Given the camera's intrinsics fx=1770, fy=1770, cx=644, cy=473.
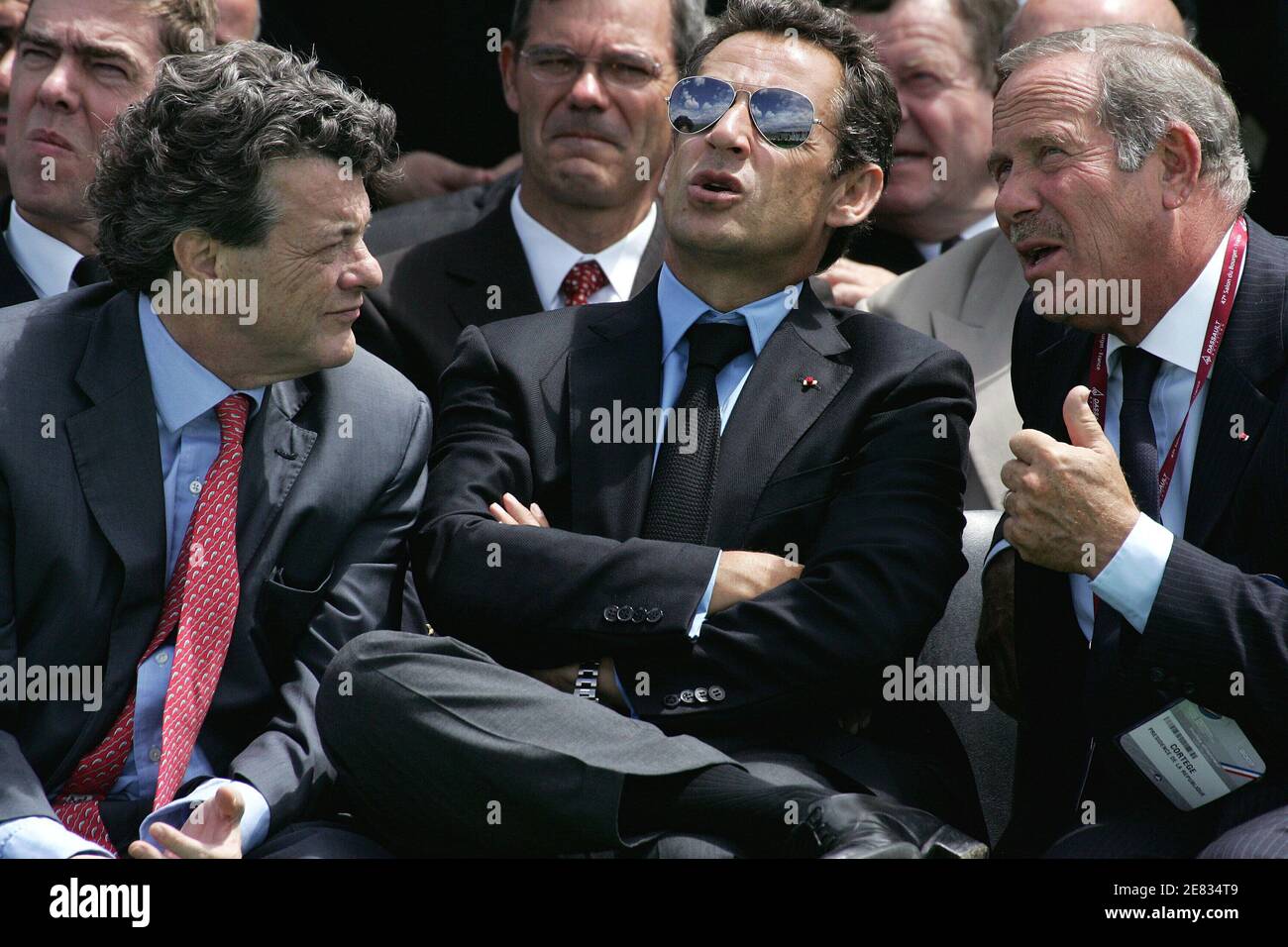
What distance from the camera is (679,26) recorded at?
580cm

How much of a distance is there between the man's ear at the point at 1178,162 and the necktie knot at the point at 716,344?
1039 millimetres

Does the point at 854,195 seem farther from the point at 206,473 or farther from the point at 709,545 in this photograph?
the point at 206,473

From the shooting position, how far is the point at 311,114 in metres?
4.05

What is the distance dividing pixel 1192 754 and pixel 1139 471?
0.61 meters

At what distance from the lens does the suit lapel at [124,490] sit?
12.5 ft

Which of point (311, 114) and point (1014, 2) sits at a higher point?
point (1014, 2)

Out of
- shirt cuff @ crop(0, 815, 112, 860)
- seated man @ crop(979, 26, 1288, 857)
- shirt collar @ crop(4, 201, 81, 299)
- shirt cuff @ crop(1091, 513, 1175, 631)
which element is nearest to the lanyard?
seated man @ crop(979, 26, 1288, 857)

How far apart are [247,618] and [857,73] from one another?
81.8 inches

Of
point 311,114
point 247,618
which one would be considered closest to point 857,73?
point 311,114

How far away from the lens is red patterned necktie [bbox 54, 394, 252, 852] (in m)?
3.76

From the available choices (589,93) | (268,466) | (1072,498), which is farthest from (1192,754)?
(589,93)

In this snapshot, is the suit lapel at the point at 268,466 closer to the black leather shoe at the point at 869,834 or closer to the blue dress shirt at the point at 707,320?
the blue dress shirt at the point at 707,320
